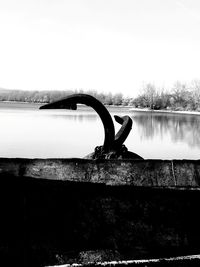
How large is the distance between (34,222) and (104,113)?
1.60 m

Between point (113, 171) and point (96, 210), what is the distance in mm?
315

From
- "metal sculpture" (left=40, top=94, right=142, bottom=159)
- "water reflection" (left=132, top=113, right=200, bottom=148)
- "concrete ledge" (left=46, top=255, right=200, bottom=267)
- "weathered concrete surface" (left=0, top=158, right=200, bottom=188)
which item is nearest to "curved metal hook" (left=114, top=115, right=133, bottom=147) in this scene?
"metal sculpture" (left=40, top=94, right=142, bottom=159)

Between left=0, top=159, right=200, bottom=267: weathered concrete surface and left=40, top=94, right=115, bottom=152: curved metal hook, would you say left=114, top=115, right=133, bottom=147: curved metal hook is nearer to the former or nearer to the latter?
left=40, top=94, right=115, bottom=152: curved metal hook

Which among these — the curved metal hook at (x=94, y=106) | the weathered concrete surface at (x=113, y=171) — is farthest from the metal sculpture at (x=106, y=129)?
the weathered concrete surface at (x=113, y=171)

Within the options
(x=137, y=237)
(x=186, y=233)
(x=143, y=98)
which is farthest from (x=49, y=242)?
(x=143, y=98)

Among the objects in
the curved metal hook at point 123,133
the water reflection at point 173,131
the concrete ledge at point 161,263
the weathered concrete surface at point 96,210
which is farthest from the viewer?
the water reflection at point 173,131

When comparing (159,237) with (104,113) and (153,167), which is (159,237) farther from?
(104,113)

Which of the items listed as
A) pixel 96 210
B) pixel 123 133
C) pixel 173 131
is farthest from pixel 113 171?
pixel 173 131

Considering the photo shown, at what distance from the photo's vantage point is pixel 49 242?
2.45m

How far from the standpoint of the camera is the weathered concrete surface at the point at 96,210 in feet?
8.01

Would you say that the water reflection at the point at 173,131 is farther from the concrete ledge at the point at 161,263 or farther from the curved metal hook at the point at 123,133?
the concrete ledge at the point at 161,263

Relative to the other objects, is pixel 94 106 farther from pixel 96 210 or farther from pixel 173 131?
pixel 173 131

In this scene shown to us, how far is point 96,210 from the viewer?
253cm

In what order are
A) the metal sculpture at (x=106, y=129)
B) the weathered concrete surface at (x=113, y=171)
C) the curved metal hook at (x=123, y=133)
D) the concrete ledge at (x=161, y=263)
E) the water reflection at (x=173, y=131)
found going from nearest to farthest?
the concrete ledge at (x=161, y=263) < the weathered concrete surface at (x=113, y=171) < the metal sculpture at (x=106, y=129) < the curved metal hook at (x=123, y=133) < the water reflection at (x=173, y=131)
